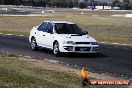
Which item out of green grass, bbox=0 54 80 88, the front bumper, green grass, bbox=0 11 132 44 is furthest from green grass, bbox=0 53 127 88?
green grass, bbox=0 11 132 44

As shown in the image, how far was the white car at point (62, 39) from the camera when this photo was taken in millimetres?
17797

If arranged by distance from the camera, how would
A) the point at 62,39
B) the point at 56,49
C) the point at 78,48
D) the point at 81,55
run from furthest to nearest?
the point at 81,55
the point at 56,49
the point at 62,39
the point at 78,48

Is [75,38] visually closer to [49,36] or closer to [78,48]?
[78,48]

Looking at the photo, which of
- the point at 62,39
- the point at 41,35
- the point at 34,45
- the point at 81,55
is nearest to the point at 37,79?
the point at 62,39

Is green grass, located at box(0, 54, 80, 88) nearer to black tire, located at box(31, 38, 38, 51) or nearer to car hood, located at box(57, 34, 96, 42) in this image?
car hood, located at box(57, 34, 96, 42)

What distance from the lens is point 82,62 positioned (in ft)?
53.2

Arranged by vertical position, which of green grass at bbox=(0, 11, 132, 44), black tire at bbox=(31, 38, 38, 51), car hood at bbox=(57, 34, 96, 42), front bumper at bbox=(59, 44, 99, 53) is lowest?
green grass at bbox=(0, 11, 132, 44)

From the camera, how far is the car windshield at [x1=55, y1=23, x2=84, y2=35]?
1880cm

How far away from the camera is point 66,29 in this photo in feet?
62.2

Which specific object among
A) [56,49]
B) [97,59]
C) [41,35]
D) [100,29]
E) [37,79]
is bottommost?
[100,29]

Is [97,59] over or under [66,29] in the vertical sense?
under

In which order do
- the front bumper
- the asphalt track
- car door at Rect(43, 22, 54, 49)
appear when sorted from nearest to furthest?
the asphalt track, the front bumper, car door at Rect(43, 22, 54, 49)

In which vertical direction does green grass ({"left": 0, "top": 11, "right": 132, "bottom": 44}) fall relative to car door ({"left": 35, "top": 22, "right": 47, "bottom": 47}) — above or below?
below

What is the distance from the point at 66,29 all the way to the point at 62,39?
3.61ft
